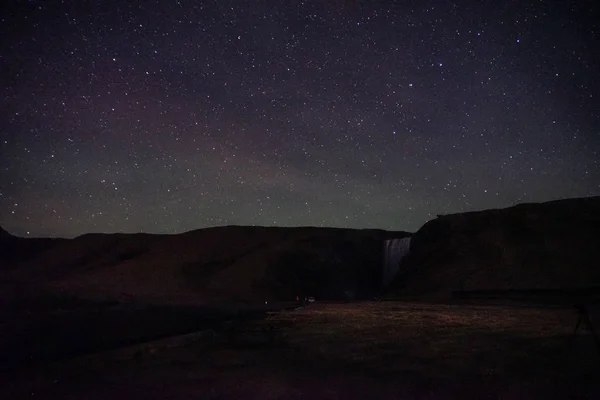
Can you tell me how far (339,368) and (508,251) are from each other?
33.6 metres

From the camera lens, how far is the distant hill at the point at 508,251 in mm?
33000

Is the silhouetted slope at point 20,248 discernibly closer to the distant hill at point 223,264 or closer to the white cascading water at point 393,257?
the distant hill at point 223,264

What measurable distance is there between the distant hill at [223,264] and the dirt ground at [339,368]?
30.1m

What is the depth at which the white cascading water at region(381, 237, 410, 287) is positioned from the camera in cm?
4837

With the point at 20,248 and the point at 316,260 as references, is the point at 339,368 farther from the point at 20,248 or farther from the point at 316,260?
the point at 20,248

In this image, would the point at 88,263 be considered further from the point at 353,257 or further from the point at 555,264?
the point at 555,264

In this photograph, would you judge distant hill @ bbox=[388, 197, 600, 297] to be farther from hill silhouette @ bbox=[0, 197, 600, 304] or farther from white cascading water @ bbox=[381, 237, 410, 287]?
white cascading water @ bbox=[381, 237, 410, 287]

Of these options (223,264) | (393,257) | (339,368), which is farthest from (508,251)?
(339,368)

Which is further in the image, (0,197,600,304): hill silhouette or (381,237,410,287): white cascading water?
(381,237,410,287): white cascading water

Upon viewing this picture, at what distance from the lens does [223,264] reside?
55.6 metres

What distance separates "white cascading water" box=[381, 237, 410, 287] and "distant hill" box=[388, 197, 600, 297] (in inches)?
101

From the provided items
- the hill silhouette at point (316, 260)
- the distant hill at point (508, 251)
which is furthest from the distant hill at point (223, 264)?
the distant hill at point (508, 251)

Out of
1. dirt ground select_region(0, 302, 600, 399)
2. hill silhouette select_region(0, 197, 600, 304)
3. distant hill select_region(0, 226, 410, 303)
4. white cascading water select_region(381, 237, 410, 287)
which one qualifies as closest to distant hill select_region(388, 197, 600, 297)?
hill silhouette select_region(0, 197, 600, 304)

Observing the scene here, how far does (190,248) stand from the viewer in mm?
61219
